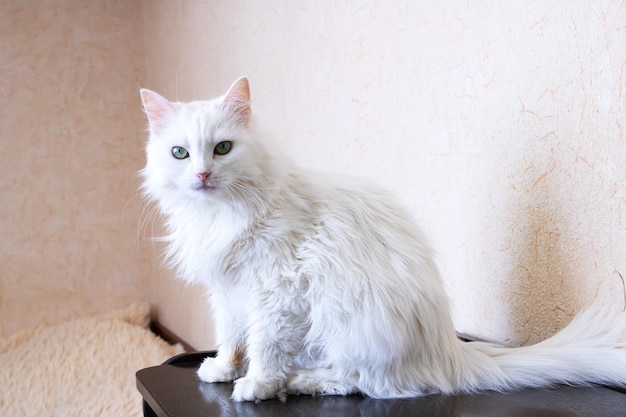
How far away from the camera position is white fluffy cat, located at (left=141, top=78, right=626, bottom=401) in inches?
26.8

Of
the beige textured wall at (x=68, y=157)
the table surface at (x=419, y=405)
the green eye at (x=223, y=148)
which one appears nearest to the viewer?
the table surface at (x=419, y=405)

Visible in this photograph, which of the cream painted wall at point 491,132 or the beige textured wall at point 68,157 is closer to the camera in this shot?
the cream painted wall at point 491,132

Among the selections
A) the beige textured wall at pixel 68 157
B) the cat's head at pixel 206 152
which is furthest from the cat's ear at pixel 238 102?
the beige textured wall at pixel 68 157

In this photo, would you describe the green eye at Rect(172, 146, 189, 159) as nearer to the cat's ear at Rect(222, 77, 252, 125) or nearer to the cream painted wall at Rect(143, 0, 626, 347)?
the cat's ear at Rect(222, 77, 252, 125)

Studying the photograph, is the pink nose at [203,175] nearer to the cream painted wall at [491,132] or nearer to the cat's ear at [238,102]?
the cat's ear at [238,102]

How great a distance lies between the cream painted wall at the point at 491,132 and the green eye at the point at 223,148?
0.18 meters

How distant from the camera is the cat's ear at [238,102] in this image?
29.6 inches

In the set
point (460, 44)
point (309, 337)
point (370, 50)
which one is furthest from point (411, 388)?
point (370, 50)

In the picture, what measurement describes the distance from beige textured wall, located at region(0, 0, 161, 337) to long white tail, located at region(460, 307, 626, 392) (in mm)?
1906

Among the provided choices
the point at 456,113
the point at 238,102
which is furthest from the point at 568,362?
the point at 238,102

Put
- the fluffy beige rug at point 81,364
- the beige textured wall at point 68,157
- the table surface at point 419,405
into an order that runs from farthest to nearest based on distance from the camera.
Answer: the beige textured wall at point 68,157 → the fluffy beige rug at point 81,364 → the table surface at point 419,405

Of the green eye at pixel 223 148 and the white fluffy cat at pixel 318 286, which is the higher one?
the green eye at pixel 223 148

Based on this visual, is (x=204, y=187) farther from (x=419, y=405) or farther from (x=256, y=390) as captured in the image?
(x=419, y=405)

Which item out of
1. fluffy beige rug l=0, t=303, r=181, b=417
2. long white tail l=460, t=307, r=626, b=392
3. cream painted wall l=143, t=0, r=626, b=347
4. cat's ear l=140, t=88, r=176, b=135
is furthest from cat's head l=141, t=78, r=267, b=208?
fluffy beige rug l=0, t=303, r=181, b=417
